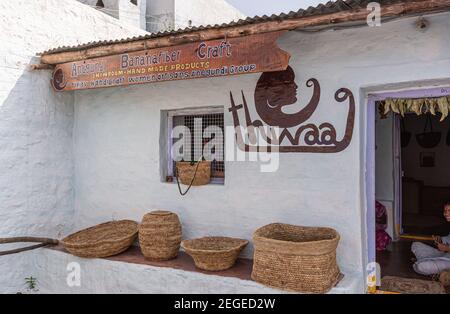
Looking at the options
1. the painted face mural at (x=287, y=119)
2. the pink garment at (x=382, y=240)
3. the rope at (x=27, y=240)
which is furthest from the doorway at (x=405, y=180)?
the rope at (x=27, y=240)

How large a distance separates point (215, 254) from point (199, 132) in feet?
6.33

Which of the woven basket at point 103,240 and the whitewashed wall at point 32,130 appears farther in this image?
Result: the whitewashed wall at point 32,130

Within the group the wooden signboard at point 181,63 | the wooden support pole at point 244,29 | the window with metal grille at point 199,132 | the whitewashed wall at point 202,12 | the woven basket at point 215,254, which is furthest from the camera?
the whitewashed wall at point 202,12

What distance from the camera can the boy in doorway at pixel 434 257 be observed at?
5.32m

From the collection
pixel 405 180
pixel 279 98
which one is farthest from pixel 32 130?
pixel 405 180

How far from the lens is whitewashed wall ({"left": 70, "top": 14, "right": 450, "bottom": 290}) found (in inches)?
172

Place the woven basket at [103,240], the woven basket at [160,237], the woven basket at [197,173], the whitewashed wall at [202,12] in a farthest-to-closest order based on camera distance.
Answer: the whitewashed wall at [202,12]
the woven basket at [197,173]
the woven basket at [103,240]
the woven basket at [160,237]

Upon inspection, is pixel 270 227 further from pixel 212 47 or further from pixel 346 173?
pixel 212 47

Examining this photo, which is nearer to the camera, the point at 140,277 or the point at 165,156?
the point at 140,277

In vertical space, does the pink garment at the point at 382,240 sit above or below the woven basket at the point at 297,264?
below

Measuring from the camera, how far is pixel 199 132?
227 inches

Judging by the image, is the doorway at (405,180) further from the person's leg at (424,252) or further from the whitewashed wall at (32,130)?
the whitewashed wall at (32,130)

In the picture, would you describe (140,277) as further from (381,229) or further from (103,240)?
(381,229)

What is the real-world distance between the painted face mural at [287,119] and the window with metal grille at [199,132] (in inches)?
16.9
